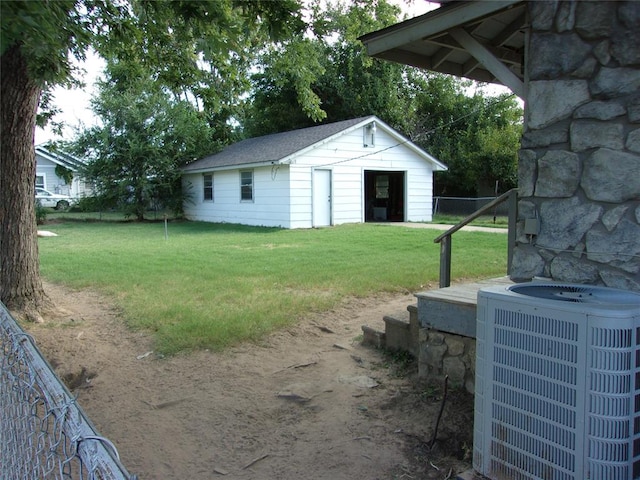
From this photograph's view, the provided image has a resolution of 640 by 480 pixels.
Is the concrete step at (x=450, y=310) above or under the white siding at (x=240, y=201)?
under

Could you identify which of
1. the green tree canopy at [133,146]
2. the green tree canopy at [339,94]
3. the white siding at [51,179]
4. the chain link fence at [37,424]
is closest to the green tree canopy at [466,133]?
the green tree canopy at [339,94]

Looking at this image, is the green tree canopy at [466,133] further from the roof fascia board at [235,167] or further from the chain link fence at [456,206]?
the roof fascia board at [235,167]

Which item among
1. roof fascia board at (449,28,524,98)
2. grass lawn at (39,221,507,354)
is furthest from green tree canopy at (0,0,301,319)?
roof fascia board at (449,28,524,98)

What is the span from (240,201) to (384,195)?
6773 millimetres

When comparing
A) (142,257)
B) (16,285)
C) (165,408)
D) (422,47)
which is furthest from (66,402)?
(142,257)

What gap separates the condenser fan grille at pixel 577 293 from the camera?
2646 mm

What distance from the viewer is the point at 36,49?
3.26m

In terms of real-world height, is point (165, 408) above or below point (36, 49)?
below

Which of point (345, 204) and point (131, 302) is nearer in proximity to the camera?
point (131, 302)

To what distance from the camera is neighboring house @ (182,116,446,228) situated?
59.4 feet

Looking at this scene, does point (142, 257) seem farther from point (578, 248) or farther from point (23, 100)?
point (578, 248)

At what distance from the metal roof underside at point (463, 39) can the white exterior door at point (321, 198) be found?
12.6 metres

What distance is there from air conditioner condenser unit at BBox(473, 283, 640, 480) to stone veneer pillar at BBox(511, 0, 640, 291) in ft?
1.40

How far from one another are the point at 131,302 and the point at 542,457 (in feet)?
19.4
